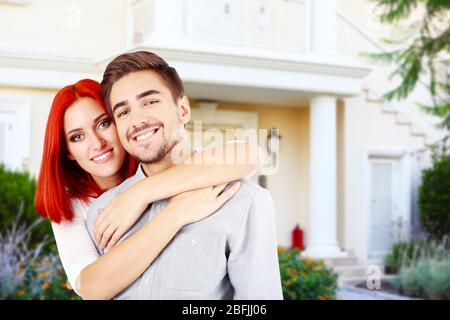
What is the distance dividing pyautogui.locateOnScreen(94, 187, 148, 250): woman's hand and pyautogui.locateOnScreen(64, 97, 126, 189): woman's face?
123 mm

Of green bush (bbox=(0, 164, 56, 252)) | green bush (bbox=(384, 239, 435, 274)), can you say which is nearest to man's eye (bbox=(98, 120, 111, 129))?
green bush (bbox=(0, 164, 56, 252))

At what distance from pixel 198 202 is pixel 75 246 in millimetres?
327

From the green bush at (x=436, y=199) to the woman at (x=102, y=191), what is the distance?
8.66 metres

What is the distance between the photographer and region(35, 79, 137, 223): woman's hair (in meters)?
1.48

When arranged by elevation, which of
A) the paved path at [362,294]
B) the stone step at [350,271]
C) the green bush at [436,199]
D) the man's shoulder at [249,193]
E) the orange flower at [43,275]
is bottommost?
the paved path at [362,294]

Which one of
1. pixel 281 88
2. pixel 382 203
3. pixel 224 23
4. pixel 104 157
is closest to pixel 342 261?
pixel 382 203

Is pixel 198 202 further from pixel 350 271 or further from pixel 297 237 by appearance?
pixel 297 237

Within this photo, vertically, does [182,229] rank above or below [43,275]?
above

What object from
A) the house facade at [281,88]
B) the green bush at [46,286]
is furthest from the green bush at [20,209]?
the house facade at [281,88]

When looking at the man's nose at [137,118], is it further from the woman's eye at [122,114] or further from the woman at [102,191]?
the woman at [102,191]

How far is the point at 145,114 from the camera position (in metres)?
1.32

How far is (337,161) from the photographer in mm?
10039

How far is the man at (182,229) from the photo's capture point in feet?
4.35

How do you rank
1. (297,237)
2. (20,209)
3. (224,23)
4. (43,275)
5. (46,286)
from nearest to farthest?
1. (46,286)
2. (43,275)
3. (20,209)
4. (224,23)
5. (297,237)
